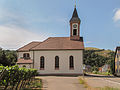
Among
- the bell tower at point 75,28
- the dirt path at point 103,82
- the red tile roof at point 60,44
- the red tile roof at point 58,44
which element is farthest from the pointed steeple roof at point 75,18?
the dirt path at point 103,82

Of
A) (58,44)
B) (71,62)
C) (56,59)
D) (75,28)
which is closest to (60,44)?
(58,44)

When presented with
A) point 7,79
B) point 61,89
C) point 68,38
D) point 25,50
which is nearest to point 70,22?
A: point 68,38

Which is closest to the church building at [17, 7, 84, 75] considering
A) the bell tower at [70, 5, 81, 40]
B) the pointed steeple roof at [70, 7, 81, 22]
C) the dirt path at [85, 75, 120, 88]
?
the bell tower at [70, 5, 81, 40]

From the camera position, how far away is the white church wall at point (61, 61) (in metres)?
35.6

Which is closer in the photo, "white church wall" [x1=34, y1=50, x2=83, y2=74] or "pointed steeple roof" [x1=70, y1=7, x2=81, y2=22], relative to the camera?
"white church wall" [x1=34, y1=50, x2=83, y2=74]

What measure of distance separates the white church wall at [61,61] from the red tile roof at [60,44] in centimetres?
101

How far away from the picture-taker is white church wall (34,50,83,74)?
117ft

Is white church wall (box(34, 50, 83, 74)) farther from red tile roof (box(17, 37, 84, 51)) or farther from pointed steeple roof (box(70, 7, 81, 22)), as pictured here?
pointed steeple roof (box(70, 7, 81, 22))

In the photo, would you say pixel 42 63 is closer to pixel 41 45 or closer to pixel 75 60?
pixel 41 45

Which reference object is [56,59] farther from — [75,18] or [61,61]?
[75,18]

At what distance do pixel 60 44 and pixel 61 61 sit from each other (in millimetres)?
4558

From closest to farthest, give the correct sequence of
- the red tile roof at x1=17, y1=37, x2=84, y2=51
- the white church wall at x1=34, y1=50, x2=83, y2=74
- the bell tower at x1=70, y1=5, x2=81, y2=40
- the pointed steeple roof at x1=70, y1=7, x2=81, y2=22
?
the white church wall at x1=34, y1=50, x2=83, y2=74 → the red tile roof at x1=17, y1=37, x2=84, y2=51 → the bell tower at x1=70, y1=5, x2=81, y2=40 → the pointed steeple roof at x1=70, y1=7, x2=81, y2=22

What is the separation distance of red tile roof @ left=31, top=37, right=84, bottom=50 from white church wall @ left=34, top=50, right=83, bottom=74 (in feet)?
3.31

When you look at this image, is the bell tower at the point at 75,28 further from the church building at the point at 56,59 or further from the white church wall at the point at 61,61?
the white church wall at the point at 61,61
